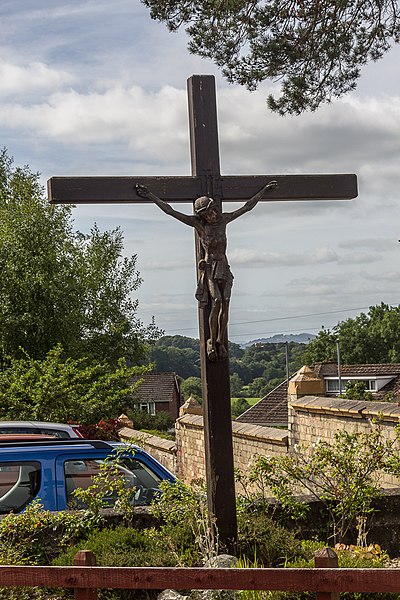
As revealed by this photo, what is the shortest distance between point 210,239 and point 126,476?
292 centimetres

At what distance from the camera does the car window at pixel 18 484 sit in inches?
348

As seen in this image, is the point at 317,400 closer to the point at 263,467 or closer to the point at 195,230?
the point at 263,467

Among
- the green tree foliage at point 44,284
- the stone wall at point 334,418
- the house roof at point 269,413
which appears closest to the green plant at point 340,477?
the stone wall at point 334,418

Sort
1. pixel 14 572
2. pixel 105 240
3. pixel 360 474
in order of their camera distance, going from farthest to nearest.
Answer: pixel 105 240 < pixel 360 474 < pixel 14 572

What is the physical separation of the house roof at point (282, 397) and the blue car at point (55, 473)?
1420 inches

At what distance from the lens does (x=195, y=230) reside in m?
7.67

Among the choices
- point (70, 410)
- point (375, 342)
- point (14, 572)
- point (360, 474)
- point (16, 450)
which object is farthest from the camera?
point (375, 342)

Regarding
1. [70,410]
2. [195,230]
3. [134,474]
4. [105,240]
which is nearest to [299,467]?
[134,474]

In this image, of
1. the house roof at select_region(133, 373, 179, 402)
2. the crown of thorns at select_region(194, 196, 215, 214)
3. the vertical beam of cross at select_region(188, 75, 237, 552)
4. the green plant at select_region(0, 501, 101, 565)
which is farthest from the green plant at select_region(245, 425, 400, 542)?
the house roof at select_region(133, 373, 179, 402)

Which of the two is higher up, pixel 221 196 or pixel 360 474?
pixel 221 196

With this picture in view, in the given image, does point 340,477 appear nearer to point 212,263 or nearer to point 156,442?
point 212,263

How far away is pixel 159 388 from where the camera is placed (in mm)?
75188

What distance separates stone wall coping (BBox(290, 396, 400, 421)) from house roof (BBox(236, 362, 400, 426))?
31.1 meters

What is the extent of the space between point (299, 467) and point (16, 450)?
265cm
